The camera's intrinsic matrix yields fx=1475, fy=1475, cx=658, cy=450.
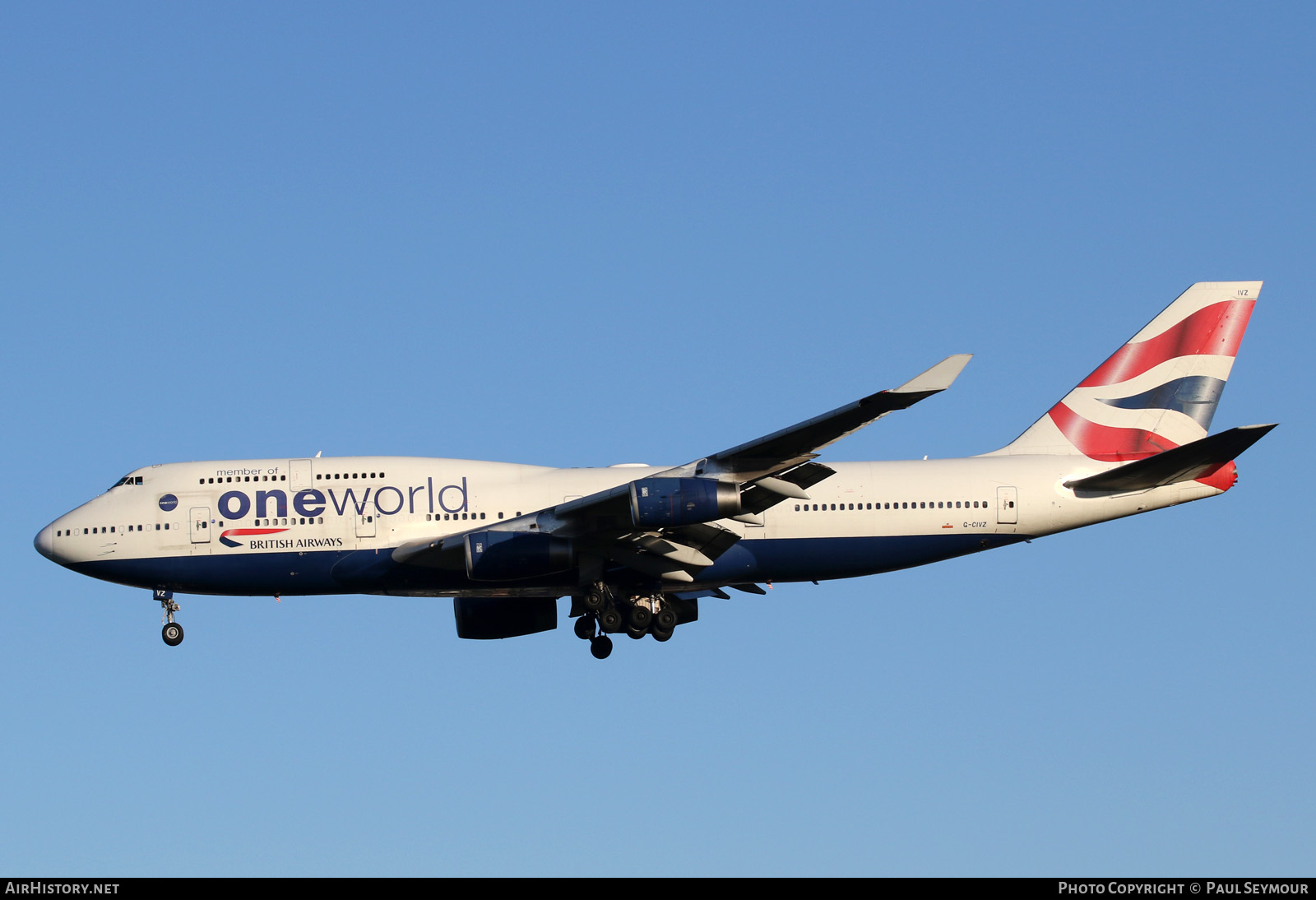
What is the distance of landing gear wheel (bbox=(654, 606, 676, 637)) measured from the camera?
35.8 metres

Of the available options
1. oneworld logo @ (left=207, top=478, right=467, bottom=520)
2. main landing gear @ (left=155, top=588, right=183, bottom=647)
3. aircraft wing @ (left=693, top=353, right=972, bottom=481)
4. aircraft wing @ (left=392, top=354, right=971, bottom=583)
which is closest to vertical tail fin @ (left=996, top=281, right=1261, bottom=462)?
aircraft wing @ (left=392, top=354, right=971, bottom=583)

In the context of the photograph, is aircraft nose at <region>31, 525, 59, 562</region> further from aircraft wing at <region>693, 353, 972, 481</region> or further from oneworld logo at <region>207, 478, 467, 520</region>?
aircraft wing at <region>693, 353, 972, 481</region>

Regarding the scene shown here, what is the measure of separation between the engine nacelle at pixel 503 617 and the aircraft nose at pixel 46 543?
32.7 ft

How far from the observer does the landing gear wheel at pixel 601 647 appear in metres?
36.5

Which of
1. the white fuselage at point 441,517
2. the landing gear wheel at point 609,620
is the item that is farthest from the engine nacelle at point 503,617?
the landing gear wheel at point 609,620

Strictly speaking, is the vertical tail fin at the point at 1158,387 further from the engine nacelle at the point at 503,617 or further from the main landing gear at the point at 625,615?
the engine nacelle at the point at 503,617

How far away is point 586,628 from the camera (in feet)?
121

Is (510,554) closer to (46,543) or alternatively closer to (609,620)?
(609,620)

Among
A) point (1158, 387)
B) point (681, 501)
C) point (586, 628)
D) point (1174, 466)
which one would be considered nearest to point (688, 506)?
point (681, 501)

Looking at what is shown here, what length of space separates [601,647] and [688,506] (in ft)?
22.0

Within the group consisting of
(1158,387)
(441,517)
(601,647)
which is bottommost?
(601,647)

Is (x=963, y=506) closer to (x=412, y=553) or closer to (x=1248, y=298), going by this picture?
(x=1248, y=298)

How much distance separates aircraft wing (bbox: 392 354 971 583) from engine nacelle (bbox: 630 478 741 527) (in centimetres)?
2
